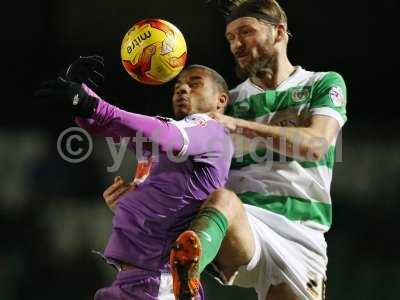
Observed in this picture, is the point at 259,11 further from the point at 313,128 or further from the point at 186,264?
the point at 186,264

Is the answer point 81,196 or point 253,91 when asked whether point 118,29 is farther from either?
point 253,91

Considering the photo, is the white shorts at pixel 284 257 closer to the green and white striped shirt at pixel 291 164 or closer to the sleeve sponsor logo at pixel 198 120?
the green and white striped shirt at pixel 291 164

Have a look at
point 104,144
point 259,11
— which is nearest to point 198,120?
point 259,11

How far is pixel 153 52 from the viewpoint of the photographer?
10.0ft

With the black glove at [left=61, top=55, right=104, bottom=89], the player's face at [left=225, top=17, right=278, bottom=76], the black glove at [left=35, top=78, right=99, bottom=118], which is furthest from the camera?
the player's face at [left=225, top=17, right=278, bottom=76]

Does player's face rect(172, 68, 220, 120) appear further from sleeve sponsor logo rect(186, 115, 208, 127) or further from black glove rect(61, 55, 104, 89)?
black glove rect(61, 55, 104, 89)

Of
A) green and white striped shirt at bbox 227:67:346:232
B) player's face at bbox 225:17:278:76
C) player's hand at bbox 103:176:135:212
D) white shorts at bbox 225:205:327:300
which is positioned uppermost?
player's face at bbox 225:17:278:76

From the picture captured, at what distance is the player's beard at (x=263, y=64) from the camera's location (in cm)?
335

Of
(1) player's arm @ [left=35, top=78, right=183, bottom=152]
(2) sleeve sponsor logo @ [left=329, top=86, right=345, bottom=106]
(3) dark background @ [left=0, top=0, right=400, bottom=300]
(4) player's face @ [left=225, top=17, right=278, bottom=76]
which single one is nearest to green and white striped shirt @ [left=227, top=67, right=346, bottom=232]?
(2) sleeve sponsor logo @ [left=329, top=86, right=345, bottom=106]

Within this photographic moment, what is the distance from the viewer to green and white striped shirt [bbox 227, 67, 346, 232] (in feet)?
10.5

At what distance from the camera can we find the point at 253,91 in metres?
3.38

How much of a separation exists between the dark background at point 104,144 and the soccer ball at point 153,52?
1.53m

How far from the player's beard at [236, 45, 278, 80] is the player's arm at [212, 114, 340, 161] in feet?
1.16
